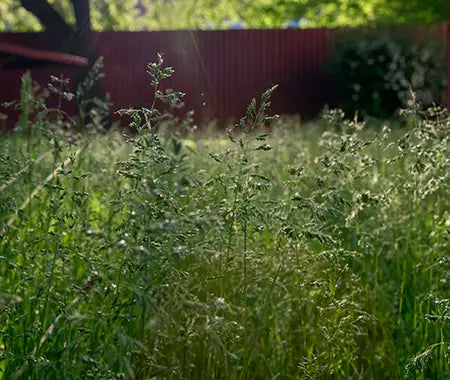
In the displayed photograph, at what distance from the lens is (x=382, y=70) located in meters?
14.6

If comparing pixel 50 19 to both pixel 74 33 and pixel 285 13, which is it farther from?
pixel 285 13

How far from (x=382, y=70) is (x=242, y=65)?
413 cm

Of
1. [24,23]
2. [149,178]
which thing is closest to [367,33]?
[24,23]

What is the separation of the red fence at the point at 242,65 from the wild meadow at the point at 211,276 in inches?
541

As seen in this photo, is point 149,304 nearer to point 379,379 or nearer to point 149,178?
point 149,178

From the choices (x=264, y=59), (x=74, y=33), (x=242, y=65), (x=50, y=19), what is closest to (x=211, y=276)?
(x=74, y=33)

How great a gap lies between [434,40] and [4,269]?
46.0ft

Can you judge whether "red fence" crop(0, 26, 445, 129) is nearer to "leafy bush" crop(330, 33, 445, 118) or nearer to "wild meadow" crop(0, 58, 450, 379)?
"leafy bush" crop(330, 33, 445, 118)

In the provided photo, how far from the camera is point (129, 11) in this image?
28.1 metres

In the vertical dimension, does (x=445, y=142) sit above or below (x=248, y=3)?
below

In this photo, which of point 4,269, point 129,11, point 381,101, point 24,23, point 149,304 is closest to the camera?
point 149,304

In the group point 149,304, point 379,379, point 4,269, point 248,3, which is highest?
point 248,3

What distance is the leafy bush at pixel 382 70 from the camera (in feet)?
47.3

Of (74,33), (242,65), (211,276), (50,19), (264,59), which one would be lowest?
(211,276)
